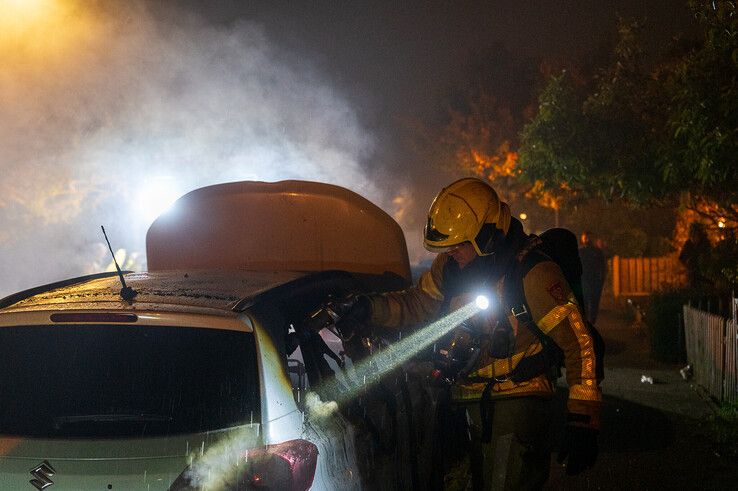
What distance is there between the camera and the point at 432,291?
15.3 ft

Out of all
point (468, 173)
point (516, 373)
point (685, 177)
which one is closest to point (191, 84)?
point (685, 177)

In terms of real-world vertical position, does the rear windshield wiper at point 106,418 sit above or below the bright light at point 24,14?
below

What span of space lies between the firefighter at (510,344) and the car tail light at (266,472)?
49.2 inches

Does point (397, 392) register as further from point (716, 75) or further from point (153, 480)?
point (716, 75)

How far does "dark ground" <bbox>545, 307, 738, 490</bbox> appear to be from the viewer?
6.23 meters

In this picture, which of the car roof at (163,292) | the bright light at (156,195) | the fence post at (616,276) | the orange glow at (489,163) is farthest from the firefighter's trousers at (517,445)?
the orange glow at (489,163)

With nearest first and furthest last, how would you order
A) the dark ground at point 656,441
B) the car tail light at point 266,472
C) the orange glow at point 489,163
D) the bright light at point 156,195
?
the car tail light at point 266,472 → the dark ground at point 656,441 → the bright light at point 156,195 → the orange glow at point 489,163

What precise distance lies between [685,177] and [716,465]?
17.3 ft

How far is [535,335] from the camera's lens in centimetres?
403

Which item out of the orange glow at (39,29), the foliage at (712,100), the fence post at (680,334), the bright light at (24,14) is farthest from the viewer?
the orange glow at (39,29)

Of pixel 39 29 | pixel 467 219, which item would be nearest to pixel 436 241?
pixel 467 219

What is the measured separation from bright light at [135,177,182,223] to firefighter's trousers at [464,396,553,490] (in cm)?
1373

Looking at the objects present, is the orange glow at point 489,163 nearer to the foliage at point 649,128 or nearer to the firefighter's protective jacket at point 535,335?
the foliage at point 649,128

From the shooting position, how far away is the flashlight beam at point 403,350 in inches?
163
